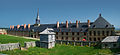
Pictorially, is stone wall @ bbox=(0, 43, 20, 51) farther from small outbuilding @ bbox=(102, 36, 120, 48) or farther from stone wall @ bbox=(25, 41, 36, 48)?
small outbuilding @ bbox=(102, 36, 120, 48)

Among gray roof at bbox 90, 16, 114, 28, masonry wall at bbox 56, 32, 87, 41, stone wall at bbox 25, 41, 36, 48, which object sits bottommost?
stone wall at bbox 25, 41, 36, 48

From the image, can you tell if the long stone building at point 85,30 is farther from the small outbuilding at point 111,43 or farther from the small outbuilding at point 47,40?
the small outbuilding at point 47,40

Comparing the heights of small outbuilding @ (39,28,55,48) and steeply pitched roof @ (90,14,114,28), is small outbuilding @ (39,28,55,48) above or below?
below

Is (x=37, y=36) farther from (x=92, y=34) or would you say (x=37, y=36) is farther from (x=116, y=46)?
(x=116, y=46)

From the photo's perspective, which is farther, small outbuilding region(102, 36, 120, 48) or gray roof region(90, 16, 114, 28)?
gray roof region(90, 16, 114, 28)

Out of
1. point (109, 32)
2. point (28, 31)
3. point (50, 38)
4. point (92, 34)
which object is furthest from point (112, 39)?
point (28, 31)

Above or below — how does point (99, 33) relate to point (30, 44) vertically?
above

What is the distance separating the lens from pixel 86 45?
1491 inches

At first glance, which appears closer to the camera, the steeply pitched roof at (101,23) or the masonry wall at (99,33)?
the masonry wall at (99,33)

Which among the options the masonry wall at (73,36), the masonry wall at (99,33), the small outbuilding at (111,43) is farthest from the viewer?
the masonry wall at (73,36)

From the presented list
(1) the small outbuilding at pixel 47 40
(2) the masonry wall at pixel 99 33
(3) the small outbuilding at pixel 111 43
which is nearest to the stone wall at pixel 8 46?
(1) the small outbuilding at pixel 47 40

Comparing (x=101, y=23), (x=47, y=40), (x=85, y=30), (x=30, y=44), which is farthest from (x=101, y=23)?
(x=30, y=44)

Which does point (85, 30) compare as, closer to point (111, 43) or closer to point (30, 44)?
point (111, 43)

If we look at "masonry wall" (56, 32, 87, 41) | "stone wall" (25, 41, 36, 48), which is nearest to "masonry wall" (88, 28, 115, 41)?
"masonry wall" (56, 32, 87, 41)
